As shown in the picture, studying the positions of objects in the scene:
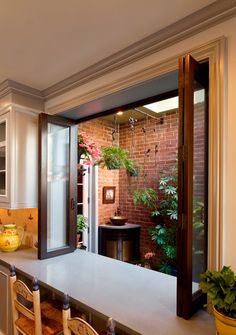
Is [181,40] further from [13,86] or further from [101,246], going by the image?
[101,246]

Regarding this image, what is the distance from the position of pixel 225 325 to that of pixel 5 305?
1886mm

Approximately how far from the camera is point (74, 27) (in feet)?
4.93

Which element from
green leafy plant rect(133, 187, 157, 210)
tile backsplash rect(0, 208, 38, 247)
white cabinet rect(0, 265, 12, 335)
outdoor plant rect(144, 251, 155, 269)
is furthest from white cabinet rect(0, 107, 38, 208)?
outdoor plant rect(144, 251, 155, 269)

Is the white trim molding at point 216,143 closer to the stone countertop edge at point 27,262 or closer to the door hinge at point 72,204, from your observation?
the stone countertop edge at point 27,262

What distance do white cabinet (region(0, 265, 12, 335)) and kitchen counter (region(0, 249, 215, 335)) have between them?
0.11 m

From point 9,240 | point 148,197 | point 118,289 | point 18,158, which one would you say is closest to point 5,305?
point 9,240

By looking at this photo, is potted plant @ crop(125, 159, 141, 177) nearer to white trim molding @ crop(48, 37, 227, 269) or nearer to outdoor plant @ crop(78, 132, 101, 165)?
outdoor plant @ crop(78, 132, 101, 165)

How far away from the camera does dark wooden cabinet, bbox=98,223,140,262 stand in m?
4.21

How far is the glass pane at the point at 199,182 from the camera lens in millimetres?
1356

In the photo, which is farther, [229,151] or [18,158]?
[18,158]

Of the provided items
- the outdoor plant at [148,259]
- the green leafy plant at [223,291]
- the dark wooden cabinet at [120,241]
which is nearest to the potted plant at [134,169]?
the dark wooden cabinet at [120,241]

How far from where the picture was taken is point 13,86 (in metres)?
2.30

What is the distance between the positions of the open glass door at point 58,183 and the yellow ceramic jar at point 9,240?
0.41m

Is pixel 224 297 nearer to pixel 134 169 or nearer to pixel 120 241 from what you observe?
pixel 120 241
